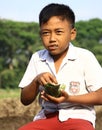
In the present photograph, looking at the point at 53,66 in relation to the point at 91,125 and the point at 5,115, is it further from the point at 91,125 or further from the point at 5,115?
the point at 5,115

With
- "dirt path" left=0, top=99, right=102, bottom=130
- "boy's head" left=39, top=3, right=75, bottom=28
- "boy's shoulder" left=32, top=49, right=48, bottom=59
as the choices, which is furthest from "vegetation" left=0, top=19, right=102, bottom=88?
"boy's head" left=39, top=3, right=75, bottom=28

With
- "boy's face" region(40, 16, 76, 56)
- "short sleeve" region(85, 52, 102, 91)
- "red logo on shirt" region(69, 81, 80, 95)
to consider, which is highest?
"boy's face" region(40, 16, 76, 56)

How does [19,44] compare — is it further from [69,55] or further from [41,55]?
[69,55]

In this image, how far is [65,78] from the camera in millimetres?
2898

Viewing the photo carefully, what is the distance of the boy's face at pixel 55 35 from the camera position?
9.30 feet

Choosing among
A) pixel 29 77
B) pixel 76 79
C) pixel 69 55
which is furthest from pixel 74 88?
pixel 29 77

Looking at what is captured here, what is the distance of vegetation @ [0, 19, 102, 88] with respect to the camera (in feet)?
132

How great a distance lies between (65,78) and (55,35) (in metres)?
0.29

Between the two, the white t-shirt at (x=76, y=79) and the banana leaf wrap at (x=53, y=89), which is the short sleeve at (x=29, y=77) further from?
the banana leaf wrap at (x=53, y=89)

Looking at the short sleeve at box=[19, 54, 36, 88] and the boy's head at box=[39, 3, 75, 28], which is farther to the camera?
the short sleeve at box=[19, 54, 36, 88]

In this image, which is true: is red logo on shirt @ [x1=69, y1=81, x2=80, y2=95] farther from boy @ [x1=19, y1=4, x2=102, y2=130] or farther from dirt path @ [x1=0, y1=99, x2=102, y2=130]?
dirt path @ [x1=0, y1=99, x2=102, y2=130]

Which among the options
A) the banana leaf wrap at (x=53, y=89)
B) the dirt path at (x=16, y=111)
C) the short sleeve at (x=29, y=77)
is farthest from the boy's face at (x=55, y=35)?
the dirt path at (x=16, y=111)

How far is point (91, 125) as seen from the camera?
283cm

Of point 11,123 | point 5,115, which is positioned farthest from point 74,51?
point 5,115
